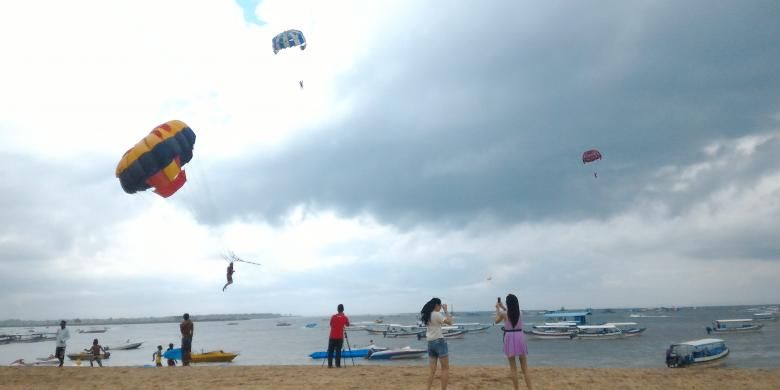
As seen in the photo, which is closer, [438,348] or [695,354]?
[438,348]

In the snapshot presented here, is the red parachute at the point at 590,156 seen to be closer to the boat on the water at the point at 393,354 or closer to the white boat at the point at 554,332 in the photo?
the boat on the water at the point at 393,354

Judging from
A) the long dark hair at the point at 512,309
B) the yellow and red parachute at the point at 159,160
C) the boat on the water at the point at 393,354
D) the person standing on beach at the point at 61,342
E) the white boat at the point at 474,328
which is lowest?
the white boat at the point at 474,328

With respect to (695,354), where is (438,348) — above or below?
above

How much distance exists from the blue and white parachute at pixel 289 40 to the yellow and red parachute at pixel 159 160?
7.48 meters

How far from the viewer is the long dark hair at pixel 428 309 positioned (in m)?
8.90

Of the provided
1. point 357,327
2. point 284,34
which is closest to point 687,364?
point 284,34

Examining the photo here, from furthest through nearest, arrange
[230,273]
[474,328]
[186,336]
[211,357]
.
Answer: [474,328] < [211,357] < [230,273] < [186,336]

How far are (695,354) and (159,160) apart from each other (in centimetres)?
3066

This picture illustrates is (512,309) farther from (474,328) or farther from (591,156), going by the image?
(474,328)

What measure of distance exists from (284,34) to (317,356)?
22.5 meters

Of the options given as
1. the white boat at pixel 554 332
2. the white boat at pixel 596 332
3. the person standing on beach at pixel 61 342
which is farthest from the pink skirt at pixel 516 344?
the white boat at pixel 554 332

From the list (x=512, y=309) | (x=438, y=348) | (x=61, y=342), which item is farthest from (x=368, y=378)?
(x=61, y=342)

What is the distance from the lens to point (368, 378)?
41.6ft

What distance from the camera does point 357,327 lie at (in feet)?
458
